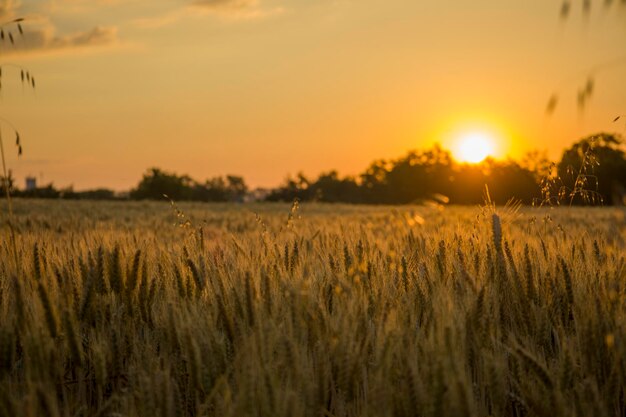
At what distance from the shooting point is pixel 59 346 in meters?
1.92

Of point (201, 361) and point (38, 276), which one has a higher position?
point (38, 276)

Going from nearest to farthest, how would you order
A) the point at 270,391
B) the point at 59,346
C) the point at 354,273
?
the point at 270,391, the point at 59,346, the point at 354,273

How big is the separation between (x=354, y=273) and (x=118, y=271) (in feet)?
A: 2.83

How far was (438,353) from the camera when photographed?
4.91 feet

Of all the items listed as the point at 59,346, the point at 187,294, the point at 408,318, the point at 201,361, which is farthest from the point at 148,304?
the point at 408,318

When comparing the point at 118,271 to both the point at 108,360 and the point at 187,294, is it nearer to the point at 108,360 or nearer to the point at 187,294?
the point at 187,294

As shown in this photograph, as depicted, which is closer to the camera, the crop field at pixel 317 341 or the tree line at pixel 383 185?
the crop field at pixel 317 341

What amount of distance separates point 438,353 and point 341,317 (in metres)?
0.35

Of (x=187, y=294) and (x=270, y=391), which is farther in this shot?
(x=187, y=294)

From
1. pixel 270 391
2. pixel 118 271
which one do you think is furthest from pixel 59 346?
pixel 270 391

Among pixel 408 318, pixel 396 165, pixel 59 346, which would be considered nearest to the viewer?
pixel 59 346

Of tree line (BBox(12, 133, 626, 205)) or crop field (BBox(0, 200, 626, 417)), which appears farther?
tree line (BBox(12, 133, 626, 205))

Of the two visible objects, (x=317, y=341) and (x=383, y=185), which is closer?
(x=317, y=341)

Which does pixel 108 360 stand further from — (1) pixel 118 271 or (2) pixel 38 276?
(2) pixel 38 276
